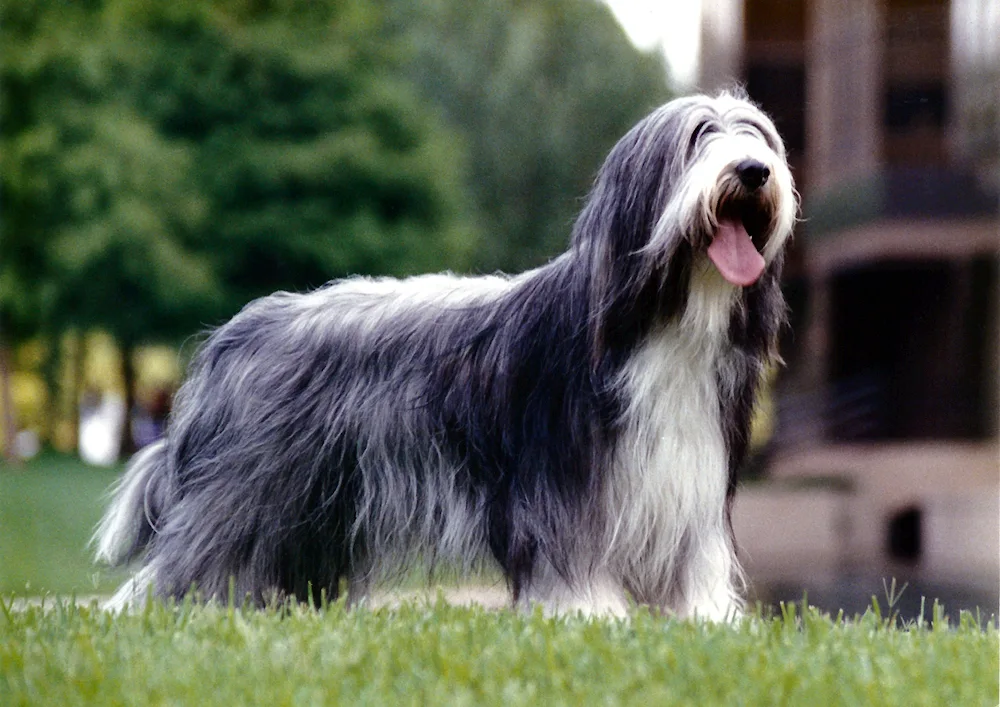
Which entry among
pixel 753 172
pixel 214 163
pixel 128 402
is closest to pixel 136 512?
pixel 753 172

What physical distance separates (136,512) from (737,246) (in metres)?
2.68

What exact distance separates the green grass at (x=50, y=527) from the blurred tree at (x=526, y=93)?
338 inches

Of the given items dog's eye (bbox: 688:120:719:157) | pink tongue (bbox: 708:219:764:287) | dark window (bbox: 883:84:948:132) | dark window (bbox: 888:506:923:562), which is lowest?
dark window (bbox: 888:506:923:562)

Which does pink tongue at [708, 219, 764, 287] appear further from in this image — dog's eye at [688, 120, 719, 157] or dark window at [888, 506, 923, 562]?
dark window at [888, 506, 923, 562]

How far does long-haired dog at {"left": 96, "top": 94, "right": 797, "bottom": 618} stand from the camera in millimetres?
4656

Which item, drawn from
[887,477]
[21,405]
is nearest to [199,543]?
[887,477]

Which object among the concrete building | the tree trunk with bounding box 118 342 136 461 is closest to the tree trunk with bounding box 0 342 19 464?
the tree trunk with bounding box 118 342 136 461

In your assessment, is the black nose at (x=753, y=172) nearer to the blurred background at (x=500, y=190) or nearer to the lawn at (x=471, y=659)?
the lawn at (x=471, y=659)

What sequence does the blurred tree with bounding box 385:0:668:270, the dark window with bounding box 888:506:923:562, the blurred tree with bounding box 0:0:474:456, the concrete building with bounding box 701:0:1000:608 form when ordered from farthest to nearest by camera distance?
the blurred tree with bounding box 385:0:668:270 < the blurred tree with bounding box 0:0:474:456 < the concrete building with bounding box 701:0:1000:608 < the dark window with bounding box 888:506:923:562

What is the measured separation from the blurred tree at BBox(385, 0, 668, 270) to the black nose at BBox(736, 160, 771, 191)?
20.4m

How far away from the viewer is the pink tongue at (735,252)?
4520 millimetres

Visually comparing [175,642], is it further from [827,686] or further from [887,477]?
[887,477]

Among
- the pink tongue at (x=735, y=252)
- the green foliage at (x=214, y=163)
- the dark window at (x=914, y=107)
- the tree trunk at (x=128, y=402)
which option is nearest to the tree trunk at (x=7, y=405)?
the green foliage at (x=214, y=163)

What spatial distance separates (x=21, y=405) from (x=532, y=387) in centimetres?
3568
